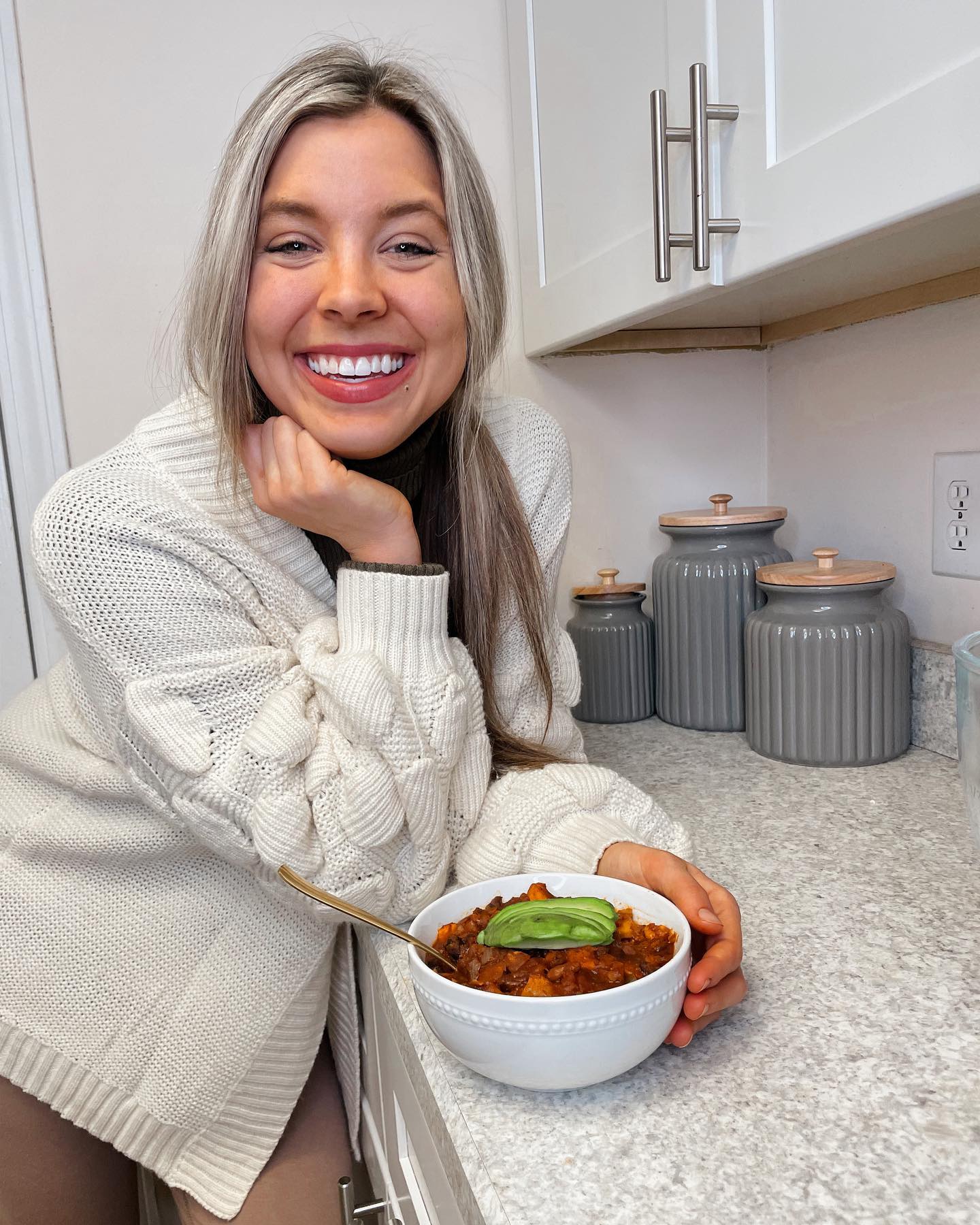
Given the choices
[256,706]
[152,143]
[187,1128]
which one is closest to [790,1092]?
[256,706]

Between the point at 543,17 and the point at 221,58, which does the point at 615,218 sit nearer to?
the point at 543,17

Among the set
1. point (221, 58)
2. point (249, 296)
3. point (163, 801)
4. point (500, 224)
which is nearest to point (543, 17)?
point (500, 224)

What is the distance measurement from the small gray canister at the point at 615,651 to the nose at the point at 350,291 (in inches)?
25.7

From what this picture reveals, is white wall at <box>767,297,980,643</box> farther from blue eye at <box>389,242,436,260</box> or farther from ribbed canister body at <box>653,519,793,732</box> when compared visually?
blue eye at <box>389,242,436,260</box>

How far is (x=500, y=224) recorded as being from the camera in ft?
4.63

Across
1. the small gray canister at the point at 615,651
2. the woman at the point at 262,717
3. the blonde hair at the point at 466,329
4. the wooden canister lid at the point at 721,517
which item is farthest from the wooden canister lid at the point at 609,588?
the woman at the point at 262,717

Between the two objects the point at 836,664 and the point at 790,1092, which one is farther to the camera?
the point at 836,664

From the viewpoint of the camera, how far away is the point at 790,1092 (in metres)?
0.52

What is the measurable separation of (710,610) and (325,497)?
2.03 feet

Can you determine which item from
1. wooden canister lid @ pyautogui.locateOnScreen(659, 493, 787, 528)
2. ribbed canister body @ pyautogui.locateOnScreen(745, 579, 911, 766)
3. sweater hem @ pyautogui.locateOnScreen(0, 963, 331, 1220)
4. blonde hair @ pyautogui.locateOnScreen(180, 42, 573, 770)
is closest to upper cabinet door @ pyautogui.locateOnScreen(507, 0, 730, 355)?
blonde hair @ pyautogui.locateOnScreen(180, 42, 573, 770)

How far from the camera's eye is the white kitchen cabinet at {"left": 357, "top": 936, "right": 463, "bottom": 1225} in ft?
2.08

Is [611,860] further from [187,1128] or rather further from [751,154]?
[751,154]

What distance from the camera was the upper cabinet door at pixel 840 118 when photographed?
1.85 ft

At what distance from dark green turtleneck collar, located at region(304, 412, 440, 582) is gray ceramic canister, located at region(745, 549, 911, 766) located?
0.43 m
